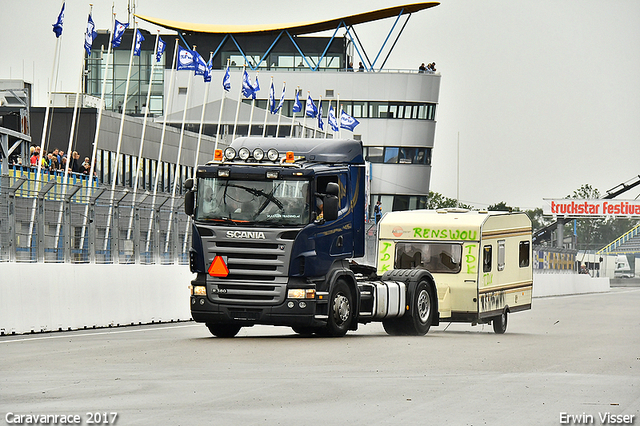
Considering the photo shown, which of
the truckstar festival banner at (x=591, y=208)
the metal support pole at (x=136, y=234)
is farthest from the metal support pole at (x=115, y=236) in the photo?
the truckstar festival banner at (x=591, y=208)

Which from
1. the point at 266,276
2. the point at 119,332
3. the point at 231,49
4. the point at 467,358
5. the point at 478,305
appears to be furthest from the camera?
the point at 231,49

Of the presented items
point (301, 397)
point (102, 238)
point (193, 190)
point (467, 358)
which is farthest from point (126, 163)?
point (301, 397)

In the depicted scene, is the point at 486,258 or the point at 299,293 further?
the point at 486,258

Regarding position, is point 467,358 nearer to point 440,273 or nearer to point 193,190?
point 193,190

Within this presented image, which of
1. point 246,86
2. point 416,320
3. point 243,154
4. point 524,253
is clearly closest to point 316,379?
point 243,154

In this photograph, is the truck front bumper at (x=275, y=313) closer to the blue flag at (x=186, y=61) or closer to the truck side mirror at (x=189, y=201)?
the truck side mirror at (x=189, y=201)

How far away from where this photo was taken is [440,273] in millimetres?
22156

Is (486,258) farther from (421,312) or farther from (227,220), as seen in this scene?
(227,220)

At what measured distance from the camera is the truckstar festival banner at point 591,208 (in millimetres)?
93125

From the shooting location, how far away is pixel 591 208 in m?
93.2

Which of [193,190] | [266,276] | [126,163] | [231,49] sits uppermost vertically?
[231,49]

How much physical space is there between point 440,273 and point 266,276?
17.2ft

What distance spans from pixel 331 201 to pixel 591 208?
258 ft

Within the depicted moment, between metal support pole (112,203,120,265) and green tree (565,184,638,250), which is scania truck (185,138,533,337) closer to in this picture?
metal support pole (112,203,120,265)
